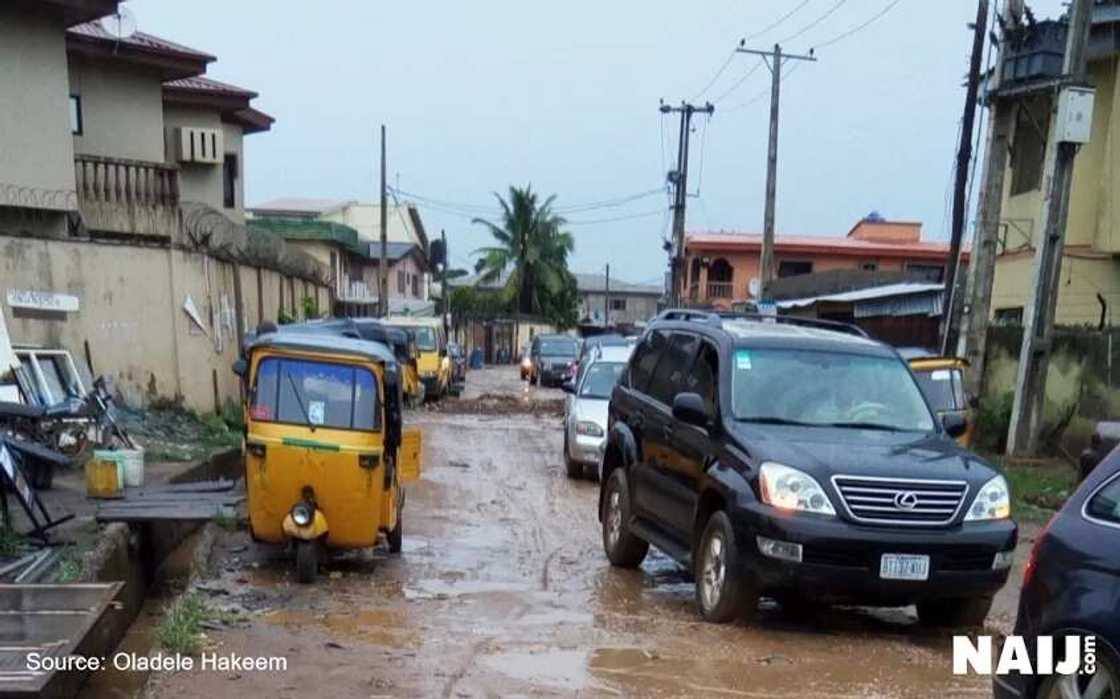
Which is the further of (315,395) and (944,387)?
(944,387)

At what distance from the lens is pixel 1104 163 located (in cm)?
1900

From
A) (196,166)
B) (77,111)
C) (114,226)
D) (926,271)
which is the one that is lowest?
(926,271)

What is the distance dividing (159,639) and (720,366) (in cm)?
428

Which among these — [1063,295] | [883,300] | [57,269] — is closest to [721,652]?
[57,269]

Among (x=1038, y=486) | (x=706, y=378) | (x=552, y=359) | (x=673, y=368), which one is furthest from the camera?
(x=552, y=359)

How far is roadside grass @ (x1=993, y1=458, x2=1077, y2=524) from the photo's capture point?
12.8m

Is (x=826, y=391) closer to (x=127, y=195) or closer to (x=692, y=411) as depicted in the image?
(x=692, y=411)

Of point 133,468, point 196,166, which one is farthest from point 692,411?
point 196,166

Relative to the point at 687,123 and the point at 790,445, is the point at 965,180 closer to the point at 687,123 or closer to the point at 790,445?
the point at 790,445

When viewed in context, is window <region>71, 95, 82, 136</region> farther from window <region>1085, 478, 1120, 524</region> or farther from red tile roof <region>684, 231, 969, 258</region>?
red tile roof <region>684, 231, 969, 258</region>

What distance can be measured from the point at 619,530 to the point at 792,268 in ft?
149

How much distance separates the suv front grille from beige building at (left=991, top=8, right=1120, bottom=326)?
12.1m

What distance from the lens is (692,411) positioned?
7.52m

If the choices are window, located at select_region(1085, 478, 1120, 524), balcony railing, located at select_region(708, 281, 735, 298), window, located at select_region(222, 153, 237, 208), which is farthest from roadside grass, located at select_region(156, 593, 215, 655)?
balcony railing, located at select_region(708, 281, 735, 298)
